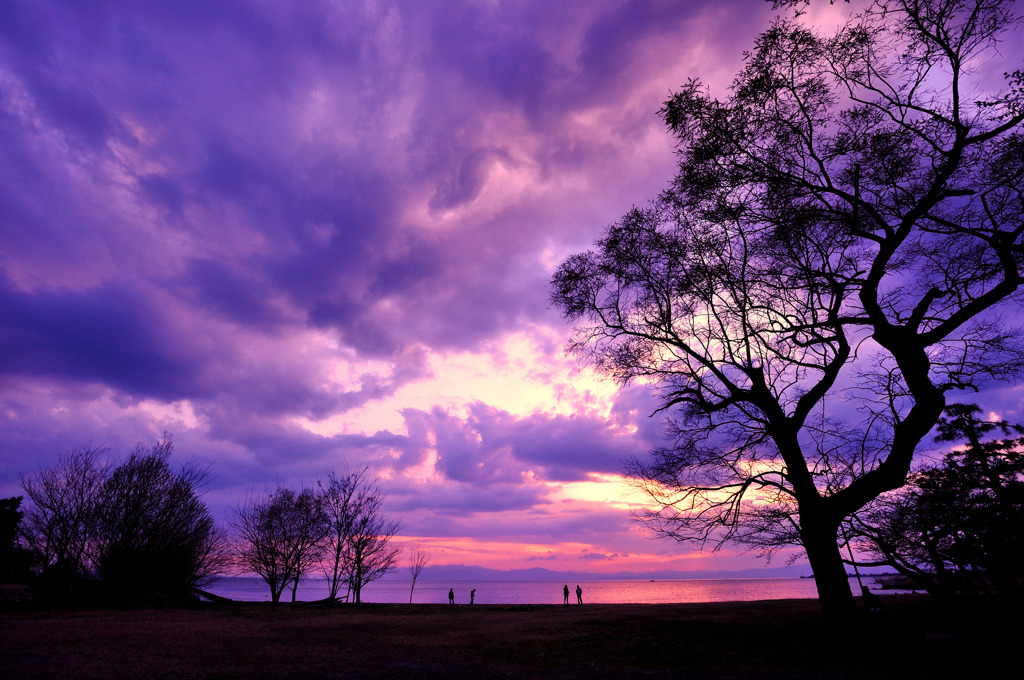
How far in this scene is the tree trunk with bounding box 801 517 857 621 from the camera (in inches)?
466

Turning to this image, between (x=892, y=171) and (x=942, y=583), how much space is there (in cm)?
917

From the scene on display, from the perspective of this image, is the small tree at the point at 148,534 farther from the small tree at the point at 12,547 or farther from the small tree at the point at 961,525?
the small tree at the point at 961,525

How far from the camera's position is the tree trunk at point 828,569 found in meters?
11.8

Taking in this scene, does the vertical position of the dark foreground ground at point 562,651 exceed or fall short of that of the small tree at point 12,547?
it falls short

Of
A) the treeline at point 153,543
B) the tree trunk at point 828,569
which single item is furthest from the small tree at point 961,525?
the treeline at point 153,543

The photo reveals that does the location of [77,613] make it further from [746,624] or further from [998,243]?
[998,243]

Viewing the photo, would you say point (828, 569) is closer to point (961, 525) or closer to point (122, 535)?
point (961, 525)

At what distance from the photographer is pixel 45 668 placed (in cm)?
1166

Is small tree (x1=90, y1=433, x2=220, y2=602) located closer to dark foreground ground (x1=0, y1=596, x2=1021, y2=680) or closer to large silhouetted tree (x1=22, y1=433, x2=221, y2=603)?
large silhouetted tree (x1=22, y1=433, x2=221, y2=603)

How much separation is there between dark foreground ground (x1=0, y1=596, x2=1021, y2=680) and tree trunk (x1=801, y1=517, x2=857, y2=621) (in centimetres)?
47

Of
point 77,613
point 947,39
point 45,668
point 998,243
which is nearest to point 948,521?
point 998,243

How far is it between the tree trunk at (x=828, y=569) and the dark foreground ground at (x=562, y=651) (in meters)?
0.47

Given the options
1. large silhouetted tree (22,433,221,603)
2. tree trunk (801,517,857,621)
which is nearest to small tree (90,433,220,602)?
large silhouetted tree (22,433,221,603)

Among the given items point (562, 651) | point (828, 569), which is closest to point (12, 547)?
point (562, 651)
